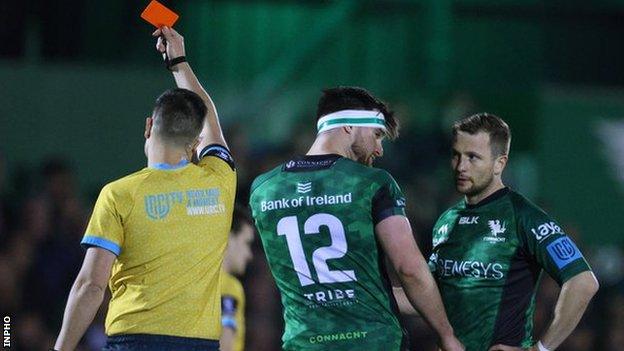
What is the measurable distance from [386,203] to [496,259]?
717 millimetres

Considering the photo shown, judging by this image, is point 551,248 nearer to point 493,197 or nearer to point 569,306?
point 569,306

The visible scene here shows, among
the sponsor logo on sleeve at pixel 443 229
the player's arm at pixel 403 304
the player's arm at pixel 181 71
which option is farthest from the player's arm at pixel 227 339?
the player's arm at pixel 181 71

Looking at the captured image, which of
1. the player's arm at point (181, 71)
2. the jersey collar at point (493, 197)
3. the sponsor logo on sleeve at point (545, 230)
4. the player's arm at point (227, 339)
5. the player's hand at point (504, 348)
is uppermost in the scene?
the player's arm at point (181, 71)

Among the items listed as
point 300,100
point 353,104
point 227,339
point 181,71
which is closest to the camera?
point 353,104

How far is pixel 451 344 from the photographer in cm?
603

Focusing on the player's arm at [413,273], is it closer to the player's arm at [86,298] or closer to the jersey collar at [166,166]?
the jersey collar at [166,166]

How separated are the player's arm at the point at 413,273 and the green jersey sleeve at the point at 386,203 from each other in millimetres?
22

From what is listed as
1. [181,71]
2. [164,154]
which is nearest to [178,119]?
[164,154]

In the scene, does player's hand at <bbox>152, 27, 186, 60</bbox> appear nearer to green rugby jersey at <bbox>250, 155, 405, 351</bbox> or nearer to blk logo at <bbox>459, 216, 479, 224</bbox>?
green rugby jersey at <bbox>250, 155, 405, 351</bbox>

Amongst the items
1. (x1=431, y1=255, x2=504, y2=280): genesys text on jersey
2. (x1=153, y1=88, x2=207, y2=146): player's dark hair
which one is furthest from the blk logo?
(x1=153, y1=88, x2=207, y2=146): player's dark hair

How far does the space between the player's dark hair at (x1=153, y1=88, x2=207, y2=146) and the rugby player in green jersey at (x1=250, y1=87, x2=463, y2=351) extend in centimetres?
50

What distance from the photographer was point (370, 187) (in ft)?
19.7

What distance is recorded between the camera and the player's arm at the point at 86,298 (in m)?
5.67

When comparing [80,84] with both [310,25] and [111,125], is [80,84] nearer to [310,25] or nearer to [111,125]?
[111,125]
